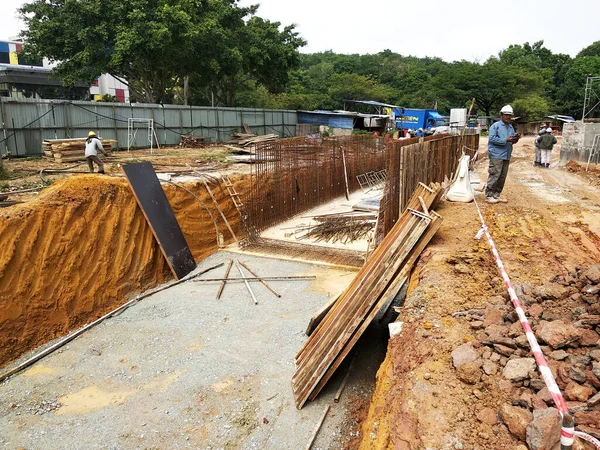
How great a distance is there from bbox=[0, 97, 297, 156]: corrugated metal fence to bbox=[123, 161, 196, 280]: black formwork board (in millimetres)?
6607

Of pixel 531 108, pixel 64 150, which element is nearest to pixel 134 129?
pixel 64 150

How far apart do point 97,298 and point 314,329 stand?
5.11 metres

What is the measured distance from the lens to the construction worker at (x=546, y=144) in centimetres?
1624

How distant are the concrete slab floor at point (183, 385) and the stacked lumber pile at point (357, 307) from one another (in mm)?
346

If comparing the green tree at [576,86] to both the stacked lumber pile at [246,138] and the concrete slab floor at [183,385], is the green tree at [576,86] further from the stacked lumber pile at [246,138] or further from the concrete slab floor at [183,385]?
the concrete slab floor at [183,385]

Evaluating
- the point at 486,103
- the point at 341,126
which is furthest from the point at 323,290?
the point at 486,103

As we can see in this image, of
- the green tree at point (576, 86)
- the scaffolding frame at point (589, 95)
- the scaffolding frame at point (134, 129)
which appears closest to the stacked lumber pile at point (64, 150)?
the scaffolding frame at point (134, 129)

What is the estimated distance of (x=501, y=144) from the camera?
8.30 meters

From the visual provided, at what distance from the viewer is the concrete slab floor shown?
5070 millimetres

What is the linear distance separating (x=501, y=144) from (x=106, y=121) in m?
16.5

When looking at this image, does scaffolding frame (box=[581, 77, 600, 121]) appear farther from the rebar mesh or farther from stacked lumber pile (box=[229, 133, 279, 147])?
stacked lumber pile (box=[229, 133, 279, 147])

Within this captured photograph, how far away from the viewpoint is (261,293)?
28.5 ft

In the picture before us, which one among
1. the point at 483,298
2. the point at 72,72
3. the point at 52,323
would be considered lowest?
the point at 52,323

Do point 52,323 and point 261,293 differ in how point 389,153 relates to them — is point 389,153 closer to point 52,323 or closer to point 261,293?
point 261,293
